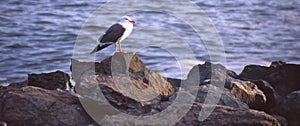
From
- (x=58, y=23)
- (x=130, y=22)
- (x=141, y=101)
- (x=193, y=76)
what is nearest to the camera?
(x=141, y=101)

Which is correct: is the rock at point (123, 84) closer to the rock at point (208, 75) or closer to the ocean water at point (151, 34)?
the rock at point (208, 75)

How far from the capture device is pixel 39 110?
5586 mm

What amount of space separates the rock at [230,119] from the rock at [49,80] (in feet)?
7.06

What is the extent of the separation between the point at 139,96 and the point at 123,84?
252 millimetres

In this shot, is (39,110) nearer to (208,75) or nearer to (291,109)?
(208,75)

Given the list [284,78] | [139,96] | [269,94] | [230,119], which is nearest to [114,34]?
[139,96]

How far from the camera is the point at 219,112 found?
18.3ft

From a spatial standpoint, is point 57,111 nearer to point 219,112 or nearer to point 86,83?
point 86,83

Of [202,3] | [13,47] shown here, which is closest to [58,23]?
[13,47]

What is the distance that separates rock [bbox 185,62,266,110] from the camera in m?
6.95

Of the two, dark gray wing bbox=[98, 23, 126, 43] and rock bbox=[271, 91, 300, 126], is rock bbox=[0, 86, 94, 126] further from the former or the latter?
rock bbox=[271, 91, 300, 126]

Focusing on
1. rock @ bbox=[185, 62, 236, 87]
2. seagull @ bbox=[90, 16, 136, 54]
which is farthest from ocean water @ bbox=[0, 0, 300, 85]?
rock @ bbox=[185, 62, 236, 87]

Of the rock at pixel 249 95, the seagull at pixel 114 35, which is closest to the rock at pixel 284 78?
the rock at pixel 249 95

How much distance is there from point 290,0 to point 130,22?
485 inches
